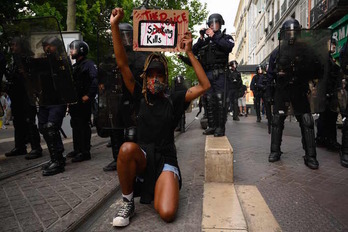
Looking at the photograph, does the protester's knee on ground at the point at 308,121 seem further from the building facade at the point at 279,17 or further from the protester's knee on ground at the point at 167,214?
the building facade at the point at 279,17

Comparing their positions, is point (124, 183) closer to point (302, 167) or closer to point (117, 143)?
point (117, 143)

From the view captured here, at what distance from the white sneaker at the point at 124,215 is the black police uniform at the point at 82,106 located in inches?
100

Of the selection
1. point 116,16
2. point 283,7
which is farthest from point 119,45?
point 283,7

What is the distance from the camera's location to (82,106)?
5.21m

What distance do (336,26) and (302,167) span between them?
15.4 m

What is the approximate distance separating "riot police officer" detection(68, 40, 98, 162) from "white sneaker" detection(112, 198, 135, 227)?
252cm

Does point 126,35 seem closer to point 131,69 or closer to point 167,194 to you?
point 131,69

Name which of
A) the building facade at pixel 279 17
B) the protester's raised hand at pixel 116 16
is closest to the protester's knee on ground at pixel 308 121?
the protester's raised hand at pixel 116 16

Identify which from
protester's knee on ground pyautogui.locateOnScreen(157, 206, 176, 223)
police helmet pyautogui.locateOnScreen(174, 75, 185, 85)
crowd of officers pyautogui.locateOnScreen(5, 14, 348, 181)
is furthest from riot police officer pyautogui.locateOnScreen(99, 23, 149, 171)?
police helmet pyautogui.locateOnScreen(174, 75, 185, 85)

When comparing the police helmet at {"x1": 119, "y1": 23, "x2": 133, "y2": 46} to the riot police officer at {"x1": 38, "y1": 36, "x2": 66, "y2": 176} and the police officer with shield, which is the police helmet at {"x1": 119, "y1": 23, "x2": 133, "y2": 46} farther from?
the police officer with shield

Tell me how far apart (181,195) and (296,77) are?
2622 mm

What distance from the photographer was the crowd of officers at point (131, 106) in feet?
14.3

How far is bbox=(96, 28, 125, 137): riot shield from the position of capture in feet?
14.1

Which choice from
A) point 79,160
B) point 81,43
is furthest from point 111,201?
point 81,43
